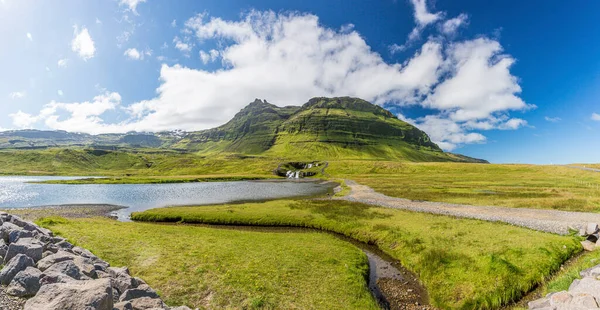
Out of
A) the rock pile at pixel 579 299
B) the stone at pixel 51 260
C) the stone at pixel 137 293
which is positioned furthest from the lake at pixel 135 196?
the rock pile at pixel 579 299

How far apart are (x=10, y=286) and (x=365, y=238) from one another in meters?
35.2

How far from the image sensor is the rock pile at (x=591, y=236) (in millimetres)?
28141

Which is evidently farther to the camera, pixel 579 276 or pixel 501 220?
pixel 501 220

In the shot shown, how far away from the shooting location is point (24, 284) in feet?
35.3

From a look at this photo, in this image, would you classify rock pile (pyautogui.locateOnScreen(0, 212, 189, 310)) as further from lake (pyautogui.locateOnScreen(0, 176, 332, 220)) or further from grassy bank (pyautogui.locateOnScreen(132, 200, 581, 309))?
lake (pyautogui.locateOnScreen(0, 176, 332, 220))

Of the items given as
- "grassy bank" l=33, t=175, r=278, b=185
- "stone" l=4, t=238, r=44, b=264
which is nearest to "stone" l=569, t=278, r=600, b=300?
"stone" l=4, t=238, r=44, b=264

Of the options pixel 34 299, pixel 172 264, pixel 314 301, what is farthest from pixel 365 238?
pixel 34 299

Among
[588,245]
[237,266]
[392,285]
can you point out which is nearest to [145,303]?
[237,266]

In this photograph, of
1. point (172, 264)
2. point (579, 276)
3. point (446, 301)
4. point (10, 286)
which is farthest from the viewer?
point (172, 264)

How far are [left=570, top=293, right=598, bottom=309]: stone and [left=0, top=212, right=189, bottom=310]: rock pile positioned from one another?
18072 millimetres

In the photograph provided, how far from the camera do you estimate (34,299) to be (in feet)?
31.4

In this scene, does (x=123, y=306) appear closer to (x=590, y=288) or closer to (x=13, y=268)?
(x=13, y=268)

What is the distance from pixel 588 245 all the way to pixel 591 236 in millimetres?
2768

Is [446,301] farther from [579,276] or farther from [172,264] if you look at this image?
[172,264]
